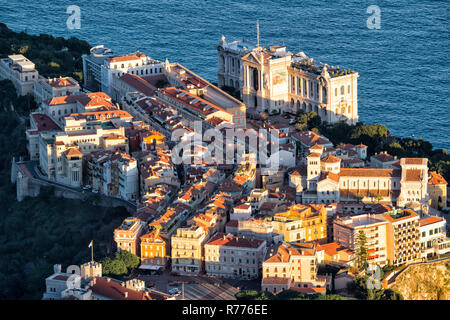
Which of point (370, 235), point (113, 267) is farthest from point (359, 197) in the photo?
point (113, 267)

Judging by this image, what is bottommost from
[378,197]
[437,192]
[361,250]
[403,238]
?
[437,192]

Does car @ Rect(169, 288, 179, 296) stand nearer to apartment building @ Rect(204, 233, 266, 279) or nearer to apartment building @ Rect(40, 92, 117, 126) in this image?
apartment building @ Rect(204, 233, 266, 279)

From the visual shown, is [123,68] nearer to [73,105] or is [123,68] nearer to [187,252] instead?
[73,105]

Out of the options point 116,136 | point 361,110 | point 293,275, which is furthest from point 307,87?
point 293,275

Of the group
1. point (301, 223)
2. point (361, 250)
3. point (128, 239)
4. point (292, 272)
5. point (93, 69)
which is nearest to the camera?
point (292, 272)

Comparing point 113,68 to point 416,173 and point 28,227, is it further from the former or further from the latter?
point 416,173

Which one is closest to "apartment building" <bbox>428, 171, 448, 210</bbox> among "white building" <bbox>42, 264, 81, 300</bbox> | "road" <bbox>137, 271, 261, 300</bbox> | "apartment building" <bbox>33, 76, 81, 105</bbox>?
"road" <bbox>137, 271, 261, 300</bbox>
